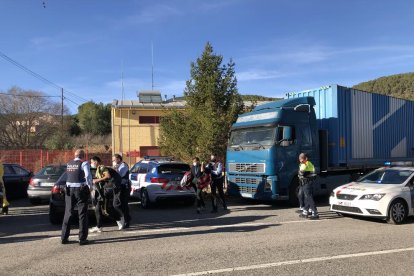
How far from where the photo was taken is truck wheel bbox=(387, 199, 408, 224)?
394 inches

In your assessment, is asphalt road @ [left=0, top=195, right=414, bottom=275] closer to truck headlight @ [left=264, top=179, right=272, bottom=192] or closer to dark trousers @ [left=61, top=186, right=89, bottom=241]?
dark trousers @ [left=61, top=186, right=89, bottom=241]

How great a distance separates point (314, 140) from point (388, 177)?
10.1 feet

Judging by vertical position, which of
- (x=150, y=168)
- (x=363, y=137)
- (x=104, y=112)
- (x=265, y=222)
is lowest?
(x=265, y=222)

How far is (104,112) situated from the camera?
61.4 metres

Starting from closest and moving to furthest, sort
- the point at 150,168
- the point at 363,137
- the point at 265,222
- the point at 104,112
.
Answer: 1. the point at 265,222
2. the point at 150,168
3. the point at 363,137
4. the point at 104,112

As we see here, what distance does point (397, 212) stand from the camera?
10.1 meters

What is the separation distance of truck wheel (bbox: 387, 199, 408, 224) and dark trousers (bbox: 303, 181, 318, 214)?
1829 mm

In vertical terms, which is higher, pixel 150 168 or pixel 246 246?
pixel 150 168

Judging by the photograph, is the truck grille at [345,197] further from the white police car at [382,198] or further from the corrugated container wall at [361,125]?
the corrugated container wall at [361,125]

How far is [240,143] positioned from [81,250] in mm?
7649

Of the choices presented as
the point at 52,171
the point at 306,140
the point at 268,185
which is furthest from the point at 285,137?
the point at 52,171

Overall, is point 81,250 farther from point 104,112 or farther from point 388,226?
point 104,112

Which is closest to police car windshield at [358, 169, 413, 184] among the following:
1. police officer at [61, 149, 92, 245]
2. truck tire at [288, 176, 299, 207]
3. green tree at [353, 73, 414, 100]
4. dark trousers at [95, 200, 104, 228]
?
truck tire at [288, 176, 299, 207]

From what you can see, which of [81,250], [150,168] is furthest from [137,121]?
[81,250]
